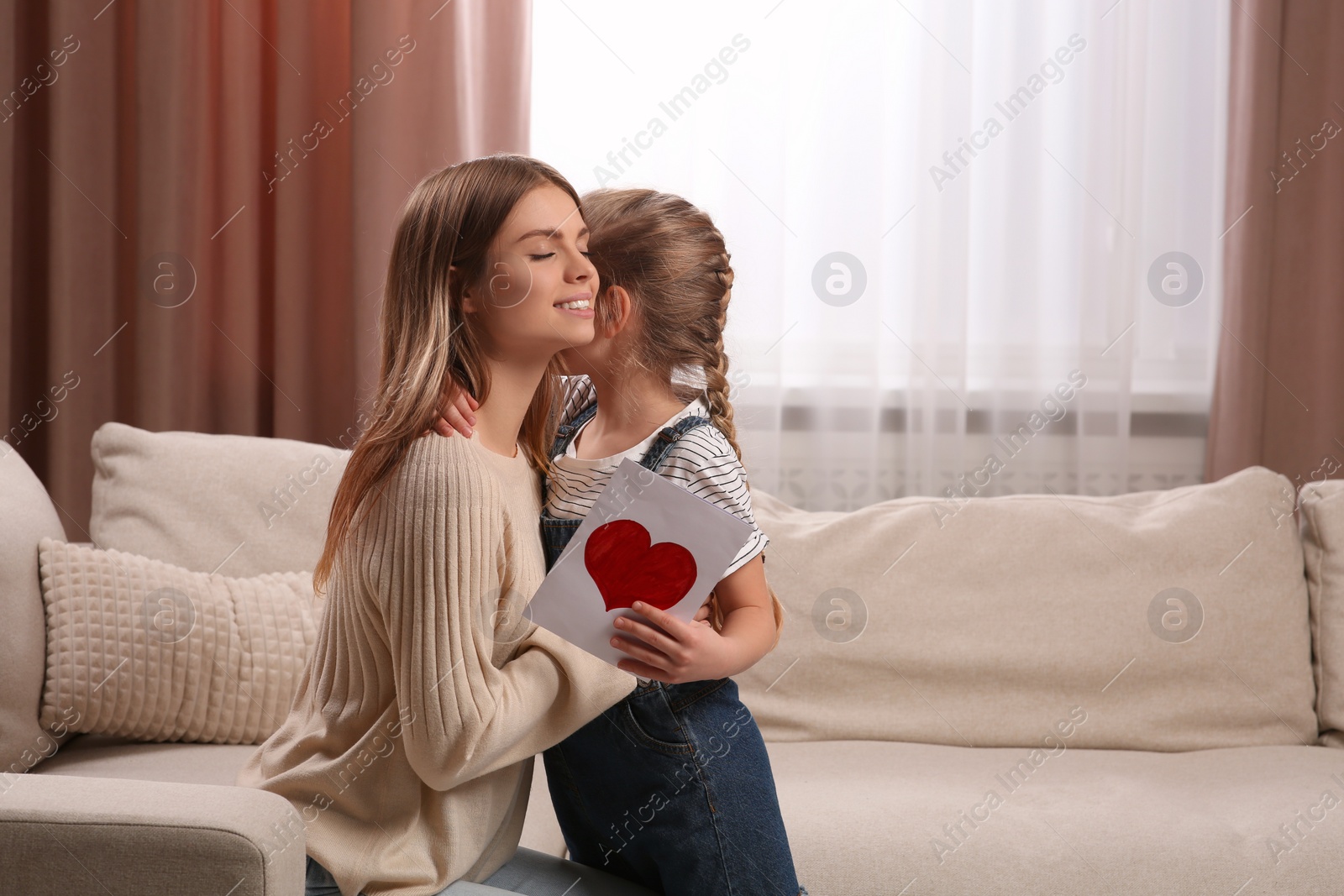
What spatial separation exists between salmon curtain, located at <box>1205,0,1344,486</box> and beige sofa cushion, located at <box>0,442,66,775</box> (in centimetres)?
247

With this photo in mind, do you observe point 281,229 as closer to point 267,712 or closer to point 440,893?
point 267,712

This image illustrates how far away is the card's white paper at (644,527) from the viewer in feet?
2.89

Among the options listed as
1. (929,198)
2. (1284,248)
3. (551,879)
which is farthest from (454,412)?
(1284,248)

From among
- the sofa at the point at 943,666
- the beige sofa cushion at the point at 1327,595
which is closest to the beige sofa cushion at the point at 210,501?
the sofa at the point at 943,666

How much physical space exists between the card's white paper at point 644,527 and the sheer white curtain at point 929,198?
1502 mm

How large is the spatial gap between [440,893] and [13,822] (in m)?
0.38

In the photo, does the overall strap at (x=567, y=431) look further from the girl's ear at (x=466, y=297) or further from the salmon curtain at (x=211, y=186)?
the salmon curtain at (x=211, y=186)

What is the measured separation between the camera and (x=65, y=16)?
2.31m

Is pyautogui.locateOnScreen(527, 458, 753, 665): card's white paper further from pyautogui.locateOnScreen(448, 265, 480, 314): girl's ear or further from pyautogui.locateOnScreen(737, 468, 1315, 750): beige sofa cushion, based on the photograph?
pyautogui.locateOnScreen(737, 468, 1315, 750): beige sofa cushion

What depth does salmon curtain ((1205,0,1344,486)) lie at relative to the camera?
2.37 metres

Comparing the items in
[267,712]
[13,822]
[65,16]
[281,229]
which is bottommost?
[267,712]

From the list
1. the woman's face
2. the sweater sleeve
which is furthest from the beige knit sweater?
the woman's face

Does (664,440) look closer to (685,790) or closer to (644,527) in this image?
(644,527)

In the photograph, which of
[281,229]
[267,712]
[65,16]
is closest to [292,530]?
[267,712]
